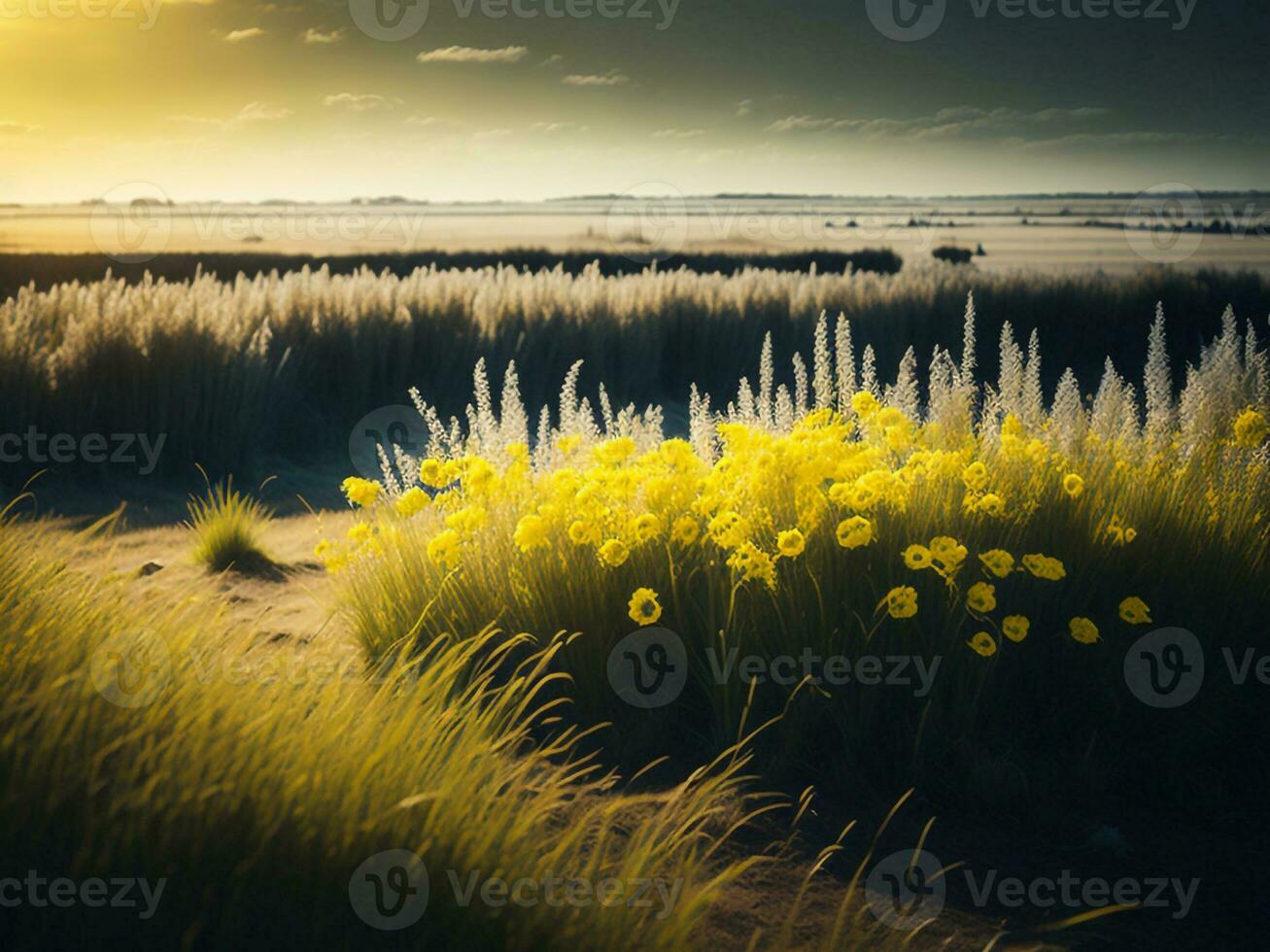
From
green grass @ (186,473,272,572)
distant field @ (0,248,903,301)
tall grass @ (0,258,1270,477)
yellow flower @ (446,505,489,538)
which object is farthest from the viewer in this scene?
distant field @ (0,248,903,301)

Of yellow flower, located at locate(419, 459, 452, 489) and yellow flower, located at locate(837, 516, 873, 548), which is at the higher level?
yellow flower, located at locate(419, 459, 452, 489)

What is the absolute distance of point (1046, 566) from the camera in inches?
137

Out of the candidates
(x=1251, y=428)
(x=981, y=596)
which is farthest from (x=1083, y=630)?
(x=1251, y=428)

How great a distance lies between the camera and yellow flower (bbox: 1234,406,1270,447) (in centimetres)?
427

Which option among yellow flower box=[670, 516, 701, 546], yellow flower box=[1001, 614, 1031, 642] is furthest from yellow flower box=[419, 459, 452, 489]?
yellow flower box=[1001, 614, 1031, 642]

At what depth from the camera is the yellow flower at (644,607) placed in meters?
3.49

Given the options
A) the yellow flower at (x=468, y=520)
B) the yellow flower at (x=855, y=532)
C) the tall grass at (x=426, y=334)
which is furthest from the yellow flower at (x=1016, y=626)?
the tall grass at (x=426, y=334)

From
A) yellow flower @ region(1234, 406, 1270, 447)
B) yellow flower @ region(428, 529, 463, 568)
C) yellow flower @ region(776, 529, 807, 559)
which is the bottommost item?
yellow flower @ region(428, 529, 463, 568)

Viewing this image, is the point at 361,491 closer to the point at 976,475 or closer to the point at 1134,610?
the point at 976,475

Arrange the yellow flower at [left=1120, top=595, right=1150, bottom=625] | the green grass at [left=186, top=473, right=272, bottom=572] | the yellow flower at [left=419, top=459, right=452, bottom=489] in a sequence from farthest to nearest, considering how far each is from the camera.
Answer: the green grass at [left=186, top=473, right=272, bottom=572]
the yellow flower at [left=419, top=459, right=452, bottom=489]
the yellow flower at [left=1120, top=595, right=1150, bottom=625]

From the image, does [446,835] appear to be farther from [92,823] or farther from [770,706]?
[770,706]

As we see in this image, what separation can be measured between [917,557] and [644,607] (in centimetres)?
100

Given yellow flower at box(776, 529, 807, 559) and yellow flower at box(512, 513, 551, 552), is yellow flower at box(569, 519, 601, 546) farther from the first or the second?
yellow flower at box(776, 529, 807, 559)

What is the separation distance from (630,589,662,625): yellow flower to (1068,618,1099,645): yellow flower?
1466 mm
